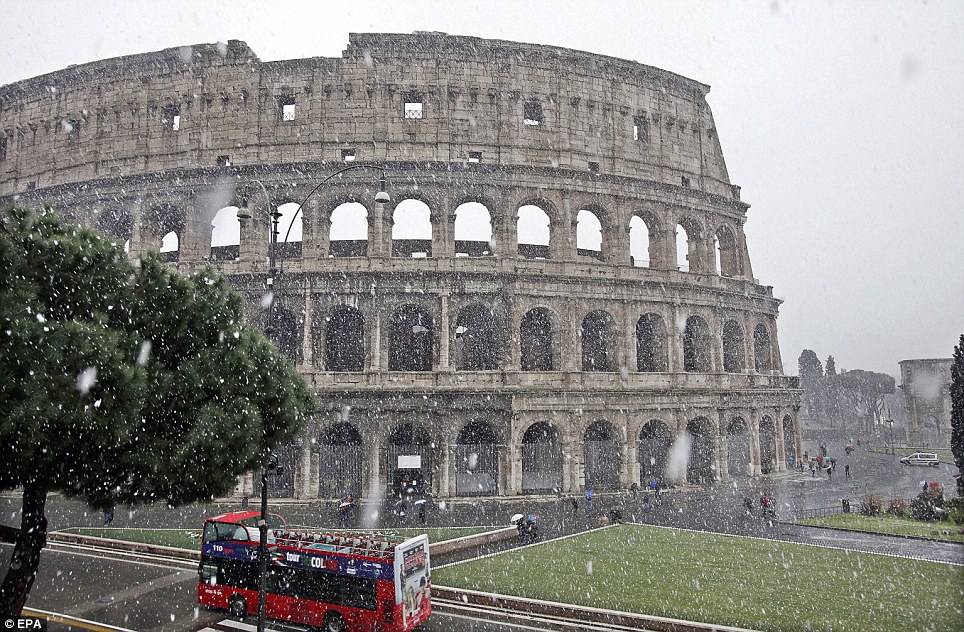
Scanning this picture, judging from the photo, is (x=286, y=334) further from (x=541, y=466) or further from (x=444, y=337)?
(x=541, y=466)

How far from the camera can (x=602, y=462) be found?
29.2 m

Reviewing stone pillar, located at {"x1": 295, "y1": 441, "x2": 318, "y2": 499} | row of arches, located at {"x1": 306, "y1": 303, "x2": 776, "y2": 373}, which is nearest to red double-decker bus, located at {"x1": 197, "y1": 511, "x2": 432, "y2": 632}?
stone pillar, located at {"x1": 295, "y1": 441, "x2": 318, "y2": 499}

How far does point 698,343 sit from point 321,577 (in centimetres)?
2621

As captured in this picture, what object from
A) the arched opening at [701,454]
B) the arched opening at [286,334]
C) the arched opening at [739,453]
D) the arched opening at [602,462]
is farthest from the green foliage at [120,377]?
the arched opening at [739,453]

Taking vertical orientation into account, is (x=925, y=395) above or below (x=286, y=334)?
below

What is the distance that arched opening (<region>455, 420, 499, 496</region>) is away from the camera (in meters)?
27.0

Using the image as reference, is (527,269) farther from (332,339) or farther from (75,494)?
(75,494)

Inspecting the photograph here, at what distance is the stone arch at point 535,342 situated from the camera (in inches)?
1199

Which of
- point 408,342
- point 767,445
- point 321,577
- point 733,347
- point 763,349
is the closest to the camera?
point 321,577

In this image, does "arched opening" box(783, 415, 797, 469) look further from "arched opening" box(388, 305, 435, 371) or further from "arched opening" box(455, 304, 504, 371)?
"arched opening" box(388, 305, 435, 371)

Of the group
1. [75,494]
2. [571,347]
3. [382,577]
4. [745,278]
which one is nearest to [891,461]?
[745,278]

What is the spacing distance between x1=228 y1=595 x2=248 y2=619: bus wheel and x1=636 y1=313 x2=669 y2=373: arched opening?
23.4 m

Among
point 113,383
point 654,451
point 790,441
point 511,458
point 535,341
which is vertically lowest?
point 790,441

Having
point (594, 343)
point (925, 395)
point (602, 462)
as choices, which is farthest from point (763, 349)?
point (925, 395)
